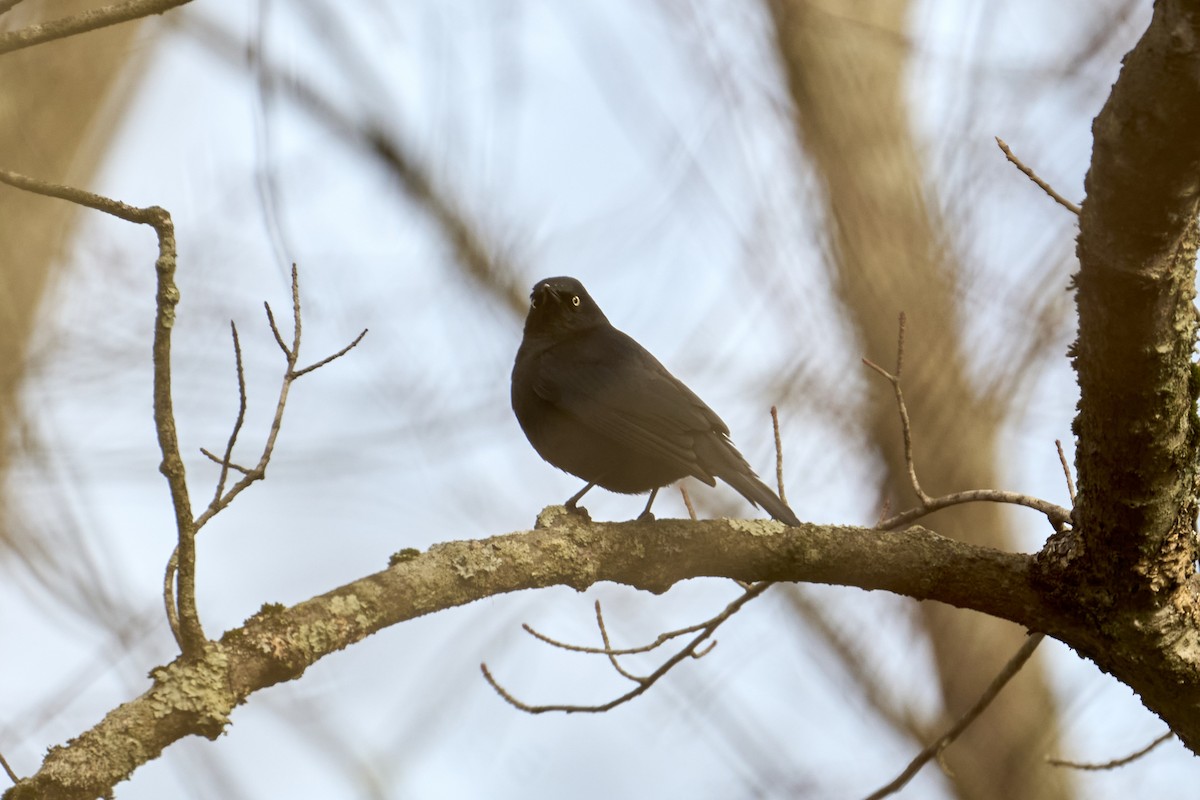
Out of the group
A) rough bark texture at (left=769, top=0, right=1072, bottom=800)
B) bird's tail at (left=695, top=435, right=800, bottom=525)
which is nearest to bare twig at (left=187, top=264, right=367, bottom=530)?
Result: bird's tail at (left=695, top=435, right=800, bottom=525)

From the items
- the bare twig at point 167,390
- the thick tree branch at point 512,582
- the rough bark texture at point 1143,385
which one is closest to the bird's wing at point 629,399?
the thick tree branch at point 512,582

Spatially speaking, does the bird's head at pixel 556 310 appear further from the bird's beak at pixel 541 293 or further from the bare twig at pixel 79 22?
the bare twig at pixel 79 22

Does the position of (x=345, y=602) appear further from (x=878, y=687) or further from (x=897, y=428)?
(x=897, y=428)

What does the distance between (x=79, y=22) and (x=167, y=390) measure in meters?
0.72

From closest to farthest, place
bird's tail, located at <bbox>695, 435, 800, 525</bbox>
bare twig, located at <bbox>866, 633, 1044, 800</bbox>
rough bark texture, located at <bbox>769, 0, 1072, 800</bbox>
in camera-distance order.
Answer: bare twig, located at <bbox>866, 633, 1044, 800</bbox> → bird's tail, located at <bbox>695, 435, 800, 525</bbox> → rough bark texture, located at <bbox>769, 0, 1072, 800</bbox>

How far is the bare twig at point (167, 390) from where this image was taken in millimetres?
2232

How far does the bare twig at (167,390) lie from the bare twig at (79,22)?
254 mm

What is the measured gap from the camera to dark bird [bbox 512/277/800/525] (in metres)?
4.59

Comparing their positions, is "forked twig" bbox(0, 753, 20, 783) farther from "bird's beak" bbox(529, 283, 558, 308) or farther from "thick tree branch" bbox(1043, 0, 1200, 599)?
"bird's beak" bbox(529, 283, 558, 308)

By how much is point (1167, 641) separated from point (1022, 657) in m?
0.72

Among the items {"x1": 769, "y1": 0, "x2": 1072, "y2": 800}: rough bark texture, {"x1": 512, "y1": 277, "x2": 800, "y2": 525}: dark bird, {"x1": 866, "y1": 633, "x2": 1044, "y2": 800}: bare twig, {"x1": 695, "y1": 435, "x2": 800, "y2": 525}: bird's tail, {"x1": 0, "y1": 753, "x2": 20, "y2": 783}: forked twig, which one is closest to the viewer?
{"x1": 0, "y1": 753, "x2": 20, "y2": 783}: forked twig

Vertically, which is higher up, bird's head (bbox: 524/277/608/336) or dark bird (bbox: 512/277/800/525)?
bird's head (bbox: 524/277/608/336)

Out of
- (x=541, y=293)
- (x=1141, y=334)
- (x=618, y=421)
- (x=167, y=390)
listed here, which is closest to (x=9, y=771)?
(x=167, y=390)

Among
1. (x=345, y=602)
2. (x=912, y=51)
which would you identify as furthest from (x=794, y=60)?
(x=345, y=602)
